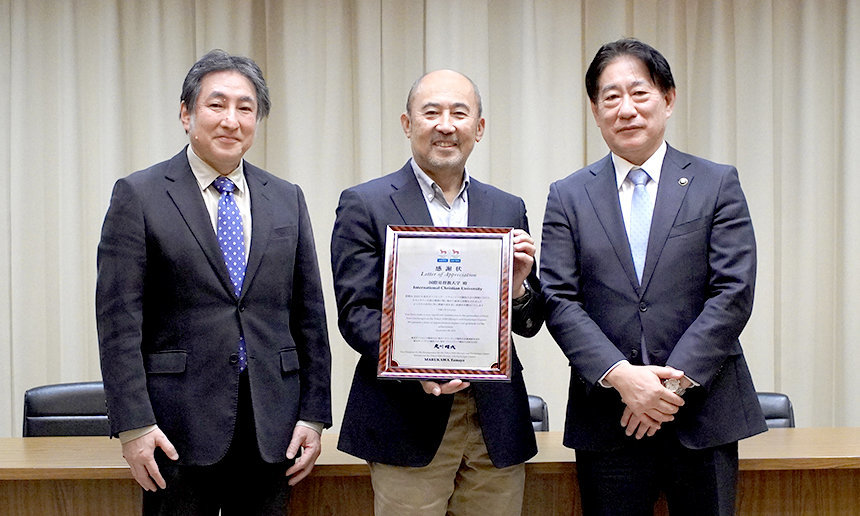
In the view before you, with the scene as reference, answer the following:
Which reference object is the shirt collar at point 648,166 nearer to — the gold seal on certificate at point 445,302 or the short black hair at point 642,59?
the short black hair at point 642,59

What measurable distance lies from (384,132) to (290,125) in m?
0.49

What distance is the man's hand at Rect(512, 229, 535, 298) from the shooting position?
7.04 feet

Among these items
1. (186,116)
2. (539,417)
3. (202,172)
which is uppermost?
(186,116)

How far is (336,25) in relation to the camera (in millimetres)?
4309

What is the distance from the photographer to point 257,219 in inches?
87.6

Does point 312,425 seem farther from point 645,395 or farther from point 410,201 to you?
point 645,395

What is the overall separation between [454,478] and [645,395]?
57cm

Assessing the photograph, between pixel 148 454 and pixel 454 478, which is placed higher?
pixel 148 454

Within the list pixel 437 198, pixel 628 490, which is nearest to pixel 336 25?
pixel 437 198

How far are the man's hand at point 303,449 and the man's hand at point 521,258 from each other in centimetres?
66

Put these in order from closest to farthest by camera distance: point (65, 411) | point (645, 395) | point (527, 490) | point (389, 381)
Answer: point (645, 395), point (389, 381), point (527, 490), point (65, 411)

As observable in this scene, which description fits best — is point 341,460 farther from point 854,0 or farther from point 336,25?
point 854,0

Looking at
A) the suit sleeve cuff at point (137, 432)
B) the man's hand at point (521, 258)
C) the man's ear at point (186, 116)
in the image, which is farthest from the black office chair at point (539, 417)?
the man's ear at point (186, 116)

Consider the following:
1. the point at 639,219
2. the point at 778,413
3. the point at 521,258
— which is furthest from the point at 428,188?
the point at 778,413
